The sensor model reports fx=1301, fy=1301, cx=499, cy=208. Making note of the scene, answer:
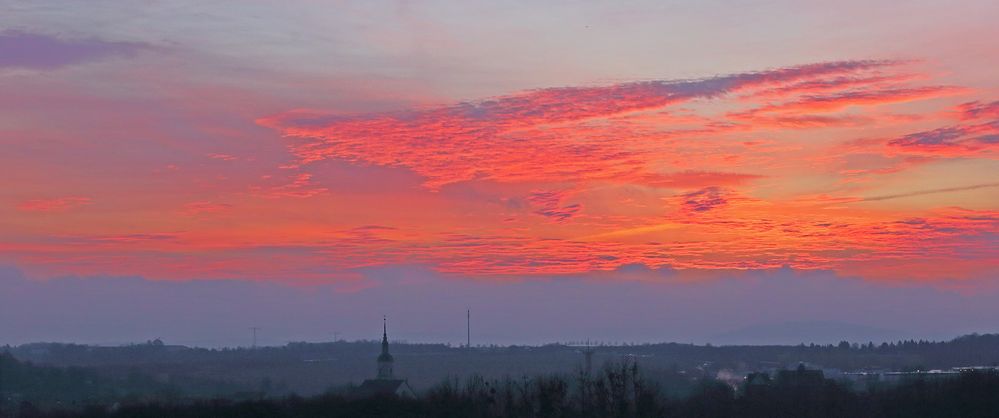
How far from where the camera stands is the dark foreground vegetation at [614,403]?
93250mm

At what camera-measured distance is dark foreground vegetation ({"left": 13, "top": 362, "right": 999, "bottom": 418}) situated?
9325cm

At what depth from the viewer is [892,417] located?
11294 centimetres

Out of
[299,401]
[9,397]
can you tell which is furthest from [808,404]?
[9,397]

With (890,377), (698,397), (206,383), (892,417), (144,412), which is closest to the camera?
(144,412)

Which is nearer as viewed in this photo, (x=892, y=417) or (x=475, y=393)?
(x=475, y=393)

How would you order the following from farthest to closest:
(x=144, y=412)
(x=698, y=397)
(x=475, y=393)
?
1. (x=698, y=397)
2. (x=475, y=393)
3. (x=144, y=412)

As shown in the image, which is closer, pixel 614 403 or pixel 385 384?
pixel 614 403

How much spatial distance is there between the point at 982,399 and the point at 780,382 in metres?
26.4

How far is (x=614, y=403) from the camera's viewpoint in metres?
94.8

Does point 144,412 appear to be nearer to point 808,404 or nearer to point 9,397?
point 9,397

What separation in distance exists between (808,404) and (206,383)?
277ft

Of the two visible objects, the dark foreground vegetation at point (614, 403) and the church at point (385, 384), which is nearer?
the dark foreground vegetation at point (614, 403)

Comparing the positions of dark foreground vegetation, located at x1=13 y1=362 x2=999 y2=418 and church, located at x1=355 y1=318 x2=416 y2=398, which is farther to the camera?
church, located at x1=355 y1=318 x2=416 y2=398

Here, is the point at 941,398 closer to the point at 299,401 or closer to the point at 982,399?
the point at 982,399
